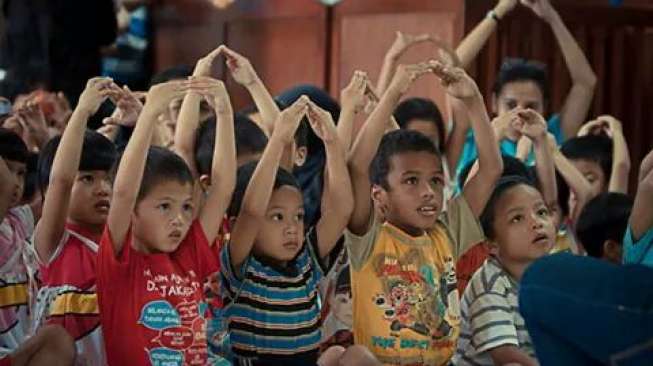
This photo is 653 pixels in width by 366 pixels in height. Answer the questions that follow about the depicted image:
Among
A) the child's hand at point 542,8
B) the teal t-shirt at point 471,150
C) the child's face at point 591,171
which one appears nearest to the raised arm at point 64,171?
the teal t-shirt at point 471,150

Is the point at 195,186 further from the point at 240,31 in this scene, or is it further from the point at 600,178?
the point at 240,31

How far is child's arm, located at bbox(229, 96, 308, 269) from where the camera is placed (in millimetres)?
2877

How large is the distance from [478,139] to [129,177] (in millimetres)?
893

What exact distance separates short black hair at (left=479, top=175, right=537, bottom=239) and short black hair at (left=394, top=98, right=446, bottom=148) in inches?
22.8

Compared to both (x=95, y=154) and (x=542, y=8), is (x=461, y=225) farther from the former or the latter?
(x=542, y=8)

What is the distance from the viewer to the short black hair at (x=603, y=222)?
3477mm

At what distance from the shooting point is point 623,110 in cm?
539

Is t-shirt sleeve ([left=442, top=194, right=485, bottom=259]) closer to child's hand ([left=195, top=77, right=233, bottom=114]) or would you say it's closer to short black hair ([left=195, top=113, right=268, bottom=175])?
short black hair ([left=195, top=113, right=268, bottom=175])

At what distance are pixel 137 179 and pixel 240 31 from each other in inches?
113

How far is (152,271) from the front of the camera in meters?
2.80

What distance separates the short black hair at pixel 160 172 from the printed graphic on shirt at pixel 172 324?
0.59 ft

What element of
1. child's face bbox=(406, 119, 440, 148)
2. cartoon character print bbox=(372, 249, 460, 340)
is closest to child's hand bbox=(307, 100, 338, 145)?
cartoon character print bbox=(372, 249, 460, 340)

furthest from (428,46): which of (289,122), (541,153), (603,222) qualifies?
(289,122)

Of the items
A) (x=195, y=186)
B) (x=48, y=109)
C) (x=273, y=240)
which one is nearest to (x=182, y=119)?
(x=195, y=186)
